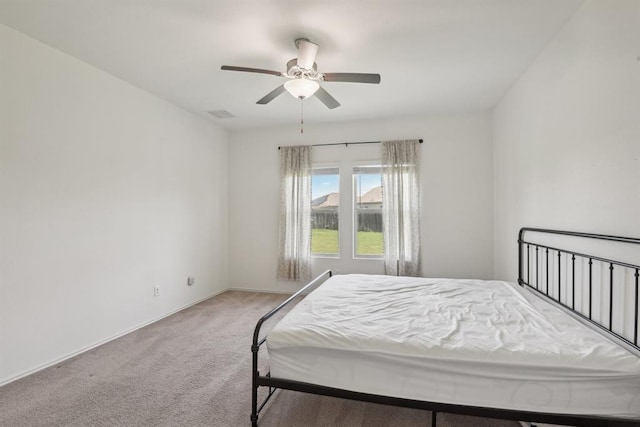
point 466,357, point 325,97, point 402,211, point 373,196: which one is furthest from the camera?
point 373,196

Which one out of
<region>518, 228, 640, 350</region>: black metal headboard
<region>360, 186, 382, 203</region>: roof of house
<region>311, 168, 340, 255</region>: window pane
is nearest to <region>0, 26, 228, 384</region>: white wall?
<region>311, 168, 340, 255</region>: window pane

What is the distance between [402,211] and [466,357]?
9.59 ft

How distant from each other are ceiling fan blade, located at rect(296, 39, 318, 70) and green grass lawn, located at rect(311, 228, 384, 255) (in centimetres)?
276

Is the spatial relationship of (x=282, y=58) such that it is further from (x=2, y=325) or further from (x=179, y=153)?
(x=2, y=325)

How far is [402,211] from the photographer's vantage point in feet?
14.1

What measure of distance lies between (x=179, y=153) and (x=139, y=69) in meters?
1.24

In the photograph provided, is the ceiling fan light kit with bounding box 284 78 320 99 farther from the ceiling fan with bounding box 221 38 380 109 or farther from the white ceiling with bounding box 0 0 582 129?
the white ceiling with bounding box 0 0 582 129

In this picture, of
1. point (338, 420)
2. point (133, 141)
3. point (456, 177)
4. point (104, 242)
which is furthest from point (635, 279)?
point (133, 141)

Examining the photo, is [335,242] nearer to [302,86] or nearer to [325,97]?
[325,97]

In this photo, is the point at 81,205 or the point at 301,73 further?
the point at 81,205

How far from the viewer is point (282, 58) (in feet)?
8.96

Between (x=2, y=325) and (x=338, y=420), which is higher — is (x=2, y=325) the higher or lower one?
the higher one

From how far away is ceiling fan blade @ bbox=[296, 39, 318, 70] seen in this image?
2.34m

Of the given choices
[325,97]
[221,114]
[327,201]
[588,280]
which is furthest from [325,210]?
[588,280]
